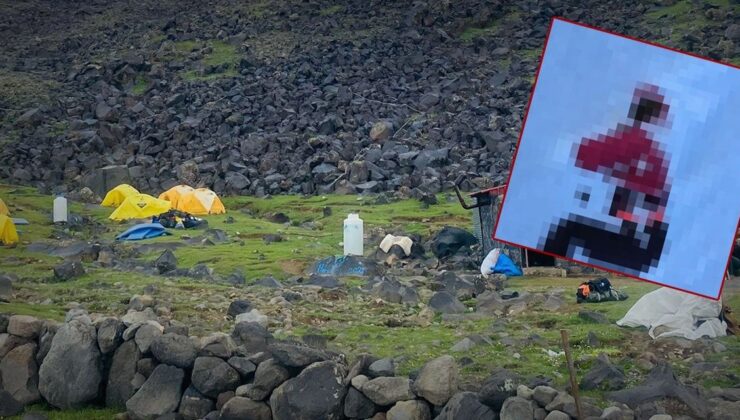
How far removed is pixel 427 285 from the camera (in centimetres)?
1630

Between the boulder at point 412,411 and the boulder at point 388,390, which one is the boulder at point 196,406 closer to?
the boulder at point 388,390

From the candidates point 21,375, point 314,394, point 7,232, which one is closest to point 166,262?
point 7,232

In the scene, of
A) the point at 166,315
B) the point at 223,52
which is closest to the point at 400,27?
the point at 223,52

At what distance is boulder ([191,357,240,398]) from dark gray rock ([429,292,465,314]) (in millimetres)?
3974

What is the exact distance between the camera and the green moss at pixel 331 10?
181 ft

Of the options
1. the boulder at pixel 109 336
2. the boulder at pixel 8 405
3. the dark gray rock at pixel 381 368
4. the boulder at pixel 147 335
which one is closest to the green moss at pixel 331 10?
the boulder at pixel 109 336

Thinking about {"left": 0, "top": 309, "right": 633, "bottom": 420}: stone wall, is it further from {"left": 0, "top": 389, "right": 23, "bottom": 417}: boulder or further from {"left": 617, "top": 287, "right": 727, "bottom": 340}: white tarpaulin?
{"left": 617, "top": 287, "right": 727, "bottom": 340}: white tarpaulin

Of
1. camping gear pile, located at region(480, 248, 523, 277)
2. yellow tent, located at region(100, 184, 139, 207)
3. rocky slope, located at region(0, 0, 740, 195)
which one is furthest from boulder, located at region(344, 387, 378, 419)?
yellow tent, located at region(100, 184, 139, 207)

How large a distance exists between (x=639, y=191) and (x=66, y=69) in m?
48.7

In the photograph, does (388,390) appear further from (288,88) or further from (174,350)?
(288,88)

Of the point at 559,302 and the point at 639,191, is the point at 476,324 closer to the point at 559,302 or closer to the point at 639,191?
the point at 559,302

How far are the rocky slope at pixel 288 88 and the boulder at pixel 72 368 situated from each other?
1813 centimetres

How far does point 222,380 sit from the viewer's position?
1041cm

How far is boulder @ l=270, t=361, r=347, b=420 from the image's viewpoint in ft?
32.0
